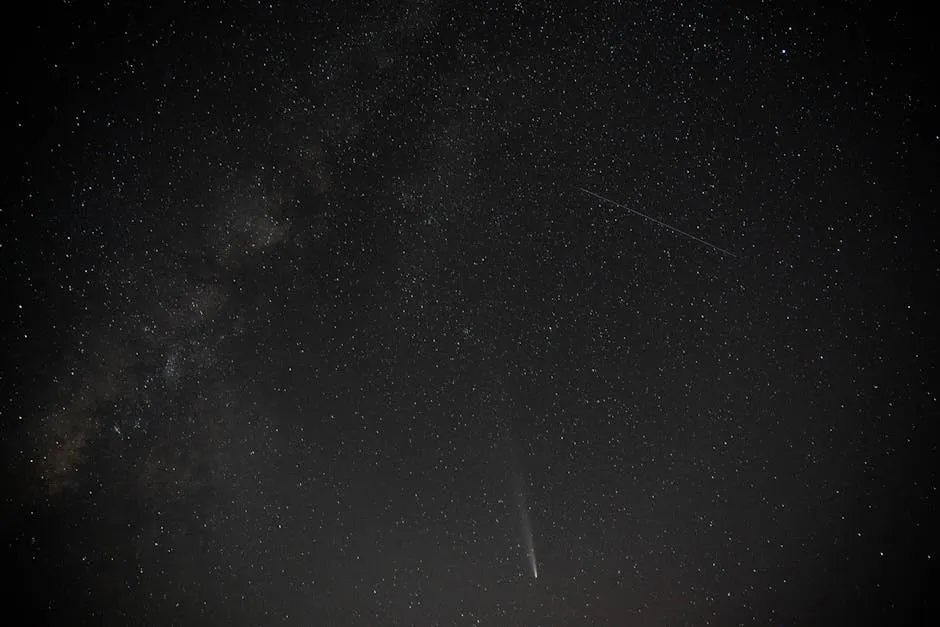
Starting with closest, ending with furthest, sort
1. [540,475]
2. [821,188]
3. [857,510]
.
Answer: [821,188], [540,475], [857,510]

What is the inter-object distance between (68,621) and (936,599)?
1217cm

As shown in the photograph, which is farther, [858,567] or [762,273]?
[858,567]

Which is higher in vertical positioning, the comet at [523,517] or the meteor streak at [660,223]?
the meteor streak at [660,223]

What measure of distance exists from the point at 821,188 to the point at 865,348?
3.84 ft

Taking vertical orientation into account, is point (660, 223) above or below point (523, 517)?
above

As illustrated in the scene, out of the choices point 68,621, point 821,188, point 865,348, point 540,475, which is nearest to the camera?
point 821,188

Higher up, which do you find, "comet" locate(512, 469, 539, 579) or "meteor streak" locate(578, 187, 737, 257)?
"meteor streak" locate(578, 187, 737, 257)

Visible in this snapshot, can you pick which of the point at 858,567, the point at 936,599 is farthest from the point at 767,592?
the point at 936,599

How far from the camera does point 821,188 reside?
2156 millimetres

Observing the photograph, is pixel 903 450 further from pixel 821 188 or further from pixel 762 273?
pixel 821 188

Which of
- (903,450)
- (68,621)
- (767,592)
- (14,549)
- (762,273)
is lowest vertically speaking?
(68,621)

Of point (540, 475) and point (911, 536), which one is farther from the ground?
point (540, 475)

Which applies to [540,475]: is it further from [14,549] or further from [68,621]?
[68,621]

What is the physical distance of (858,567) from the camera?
196 inches
